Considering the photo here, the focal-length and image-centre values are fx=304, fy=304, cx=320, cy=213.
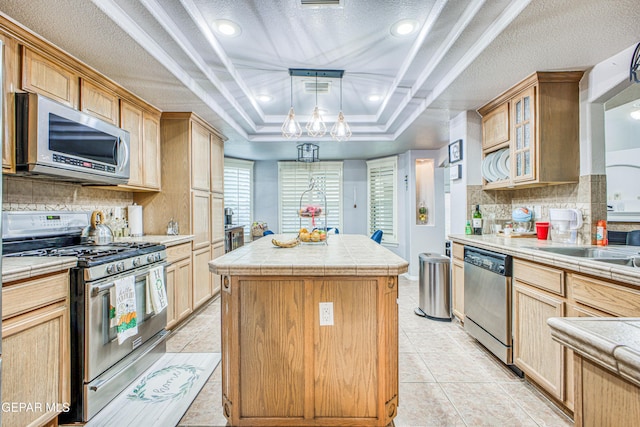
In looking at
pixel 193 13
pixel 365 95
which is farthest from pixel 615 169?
pixel 193 13

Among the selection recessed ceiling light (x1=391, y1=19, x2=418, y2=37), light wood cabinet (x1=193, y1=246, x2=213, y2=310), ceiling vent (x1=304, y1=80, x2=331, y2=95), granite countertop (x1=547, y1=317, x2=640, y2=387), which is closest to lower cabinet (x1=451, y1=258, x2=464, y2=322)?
recessed ceiling light (x1=391, y1=19, x2=418, y2=37)

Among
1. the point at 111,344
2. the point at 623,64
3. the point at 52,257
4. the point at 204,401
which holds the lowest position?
the point at 204,401

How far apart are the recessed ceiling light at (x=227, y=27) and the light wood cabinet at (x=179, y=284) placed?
1.96 metres

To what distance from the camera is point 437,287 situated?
11.2ft

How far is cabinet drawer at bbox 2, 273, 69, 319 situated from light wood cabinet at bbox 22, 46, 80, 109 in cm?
120

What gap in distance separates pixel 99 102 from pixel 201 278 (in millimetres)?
2117

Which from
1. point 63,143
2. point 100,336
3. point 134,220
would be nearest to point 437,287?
point 100,336

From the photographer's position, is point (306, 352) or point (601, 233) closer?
point (306, 352)

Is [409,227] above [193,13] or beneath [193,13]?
beneath

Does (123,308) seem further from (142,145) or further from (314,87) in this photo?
(314,87)

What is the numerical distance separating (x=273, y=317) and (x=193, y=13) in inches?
78.1

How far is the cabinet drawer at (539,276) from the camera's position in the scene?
72.1 inches

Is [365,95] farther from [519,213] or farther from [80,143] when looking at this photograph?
[80,143]

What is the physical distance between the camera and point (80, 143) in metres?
2.17
